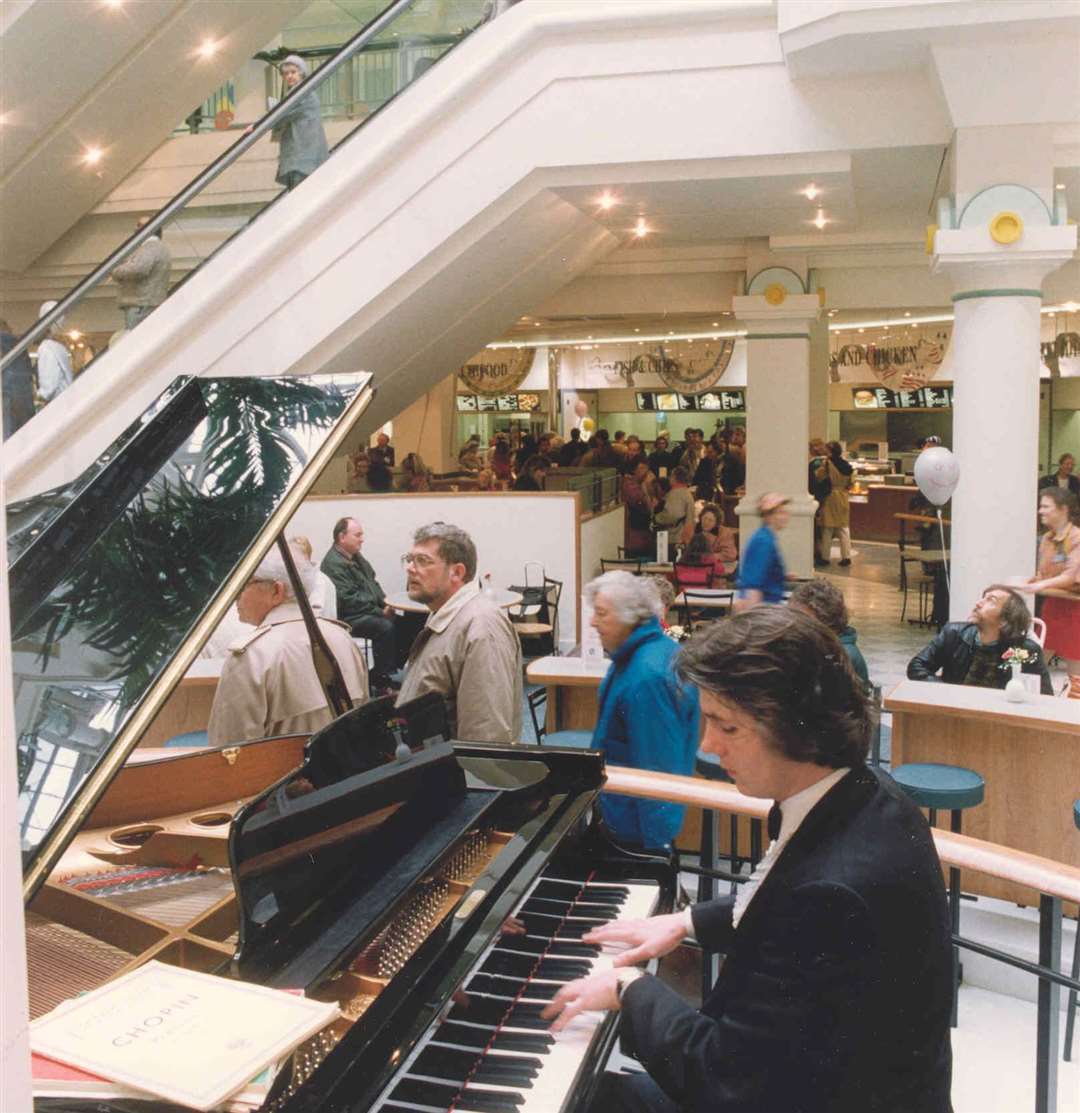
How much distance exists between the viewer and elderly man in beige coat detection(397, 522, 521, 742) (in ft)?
13.2

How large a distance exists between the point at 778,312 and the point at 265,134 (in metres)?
5.53

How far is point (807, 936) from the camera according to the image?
1.70 m

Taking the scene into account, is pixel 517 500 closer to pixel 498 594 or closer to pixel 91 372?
pixel 498 594

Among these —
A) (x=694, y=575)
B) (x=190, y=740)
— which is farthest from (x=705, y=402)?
(x=190, y=740)

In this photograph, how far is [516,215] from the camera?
8.73m

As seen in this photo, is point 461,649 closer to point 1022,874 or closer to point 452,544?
point 452,544

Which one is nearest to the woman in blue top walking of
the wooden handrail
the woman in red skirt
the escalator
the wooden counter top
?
the wooden counter top

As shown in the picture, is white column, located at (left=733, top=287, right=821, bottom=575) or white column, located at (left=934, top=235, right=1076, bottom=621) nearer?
white column, located at (left=934, top=235, right=1076, bottom=621)

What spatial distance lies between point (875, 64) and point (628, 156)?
165 centimetres

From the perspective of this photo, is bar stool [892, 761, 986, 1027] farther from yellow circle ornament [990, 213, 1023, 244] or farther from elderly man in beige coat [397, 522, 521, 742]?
yellow circle ornament [990, 213, 1023, 244]

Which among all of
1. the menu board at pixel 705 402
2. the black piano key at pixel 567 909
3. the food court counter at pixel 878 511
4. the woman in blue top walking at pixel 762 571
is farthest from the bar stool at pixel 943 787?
the menu board at pixel 705 402

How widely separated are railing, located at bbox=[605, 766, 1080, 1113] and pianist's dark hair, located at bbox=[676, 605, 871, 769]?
0.58 m

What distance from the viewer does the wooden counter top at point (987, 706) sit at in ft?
16.6

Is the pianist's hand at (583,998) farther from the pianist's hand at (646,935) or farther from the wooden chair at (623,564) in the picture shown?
the wooden chair at (623,564)
